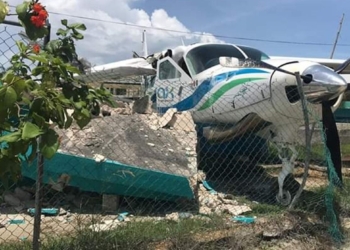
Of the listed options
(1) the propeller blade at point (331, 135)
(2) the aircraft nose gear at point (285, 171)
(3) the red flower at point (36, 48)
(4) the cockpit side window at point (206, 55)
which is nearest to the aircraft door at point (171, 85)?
(4) the cockpit side window at point (206, 55)

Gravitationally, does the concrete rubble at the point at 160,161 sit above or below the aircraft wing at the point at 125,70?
below

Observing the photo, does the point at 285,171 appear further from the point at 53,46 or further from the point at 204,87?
the point at 53,46

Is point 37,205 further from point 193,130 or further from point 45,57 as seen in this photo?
point 193,130

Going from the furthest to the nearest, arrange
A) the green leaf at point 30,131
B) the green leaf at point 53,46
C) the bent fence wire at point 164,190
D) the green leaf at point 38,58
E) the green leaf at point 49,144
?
the bent fence wire at point 164,190 < the green leaf at point 53,46 < the green leaf at point 38,58 < the green leaf at point 49,144 < the green leaf at point 30,131

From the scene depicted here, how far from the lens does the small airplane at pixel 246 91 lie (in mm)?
6234

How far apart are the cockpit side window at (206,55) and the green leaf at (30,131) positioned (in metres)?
6.47

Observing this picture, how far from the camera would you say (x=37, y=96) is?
2305 mm

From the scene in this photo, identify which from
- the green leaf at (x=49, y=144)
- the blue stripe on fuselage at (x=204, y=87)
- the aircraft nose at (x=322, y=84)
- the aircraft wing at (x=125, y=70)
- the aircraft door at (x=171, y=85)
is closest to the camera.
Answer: the green leaf at (x=49, y=144)

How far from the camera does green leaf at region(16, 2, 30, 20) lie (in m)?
2.35

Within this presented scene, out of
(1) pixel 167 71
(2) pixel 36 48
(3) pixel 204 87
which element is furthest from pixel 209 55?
(2) pixel 36 48

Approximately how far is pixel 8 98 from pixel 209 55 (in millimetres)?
6834

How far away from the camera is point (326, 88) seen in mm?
5930

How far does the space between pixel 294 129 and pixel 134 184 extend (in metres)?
2.62

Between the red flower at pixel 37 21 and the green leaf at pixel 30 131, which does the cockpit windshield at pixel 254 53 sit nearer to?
the red flower at pixel 37 21
